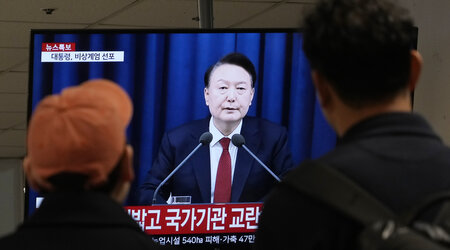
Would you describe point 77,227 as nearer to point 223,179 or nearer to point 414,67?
point 414,67

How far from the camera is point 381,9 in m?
1.48

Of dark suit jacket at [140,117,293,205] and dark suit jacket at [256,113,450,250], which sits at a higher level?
dark suit jacket at [256,113,450,250]

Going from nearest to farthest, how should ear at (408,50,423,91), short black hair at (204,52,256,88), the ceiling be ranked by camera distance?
1. ear at (408,50,423,91)
2. short black hair at (204,52,256,88)
3. the ceiling

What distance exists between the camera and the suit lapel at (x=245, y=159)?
351cm

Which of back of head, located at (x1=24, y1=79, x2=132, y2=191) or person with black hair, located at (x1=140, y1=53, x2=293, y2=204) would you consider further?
person with black hair, located at (x1=140, y1=53, x2=293, y2=204)

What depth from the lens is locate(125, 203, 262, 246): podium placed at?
3.49 m

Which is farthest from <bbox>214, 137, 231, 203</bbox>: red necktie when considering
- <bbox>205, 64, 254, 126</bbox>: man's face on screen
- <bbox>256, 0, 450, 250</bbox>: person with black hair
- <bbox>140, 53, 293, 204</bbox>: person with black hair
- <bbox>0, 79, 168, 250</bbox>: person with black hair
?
<bbox>256, 0, 450, 250</bbox>: person with black hair

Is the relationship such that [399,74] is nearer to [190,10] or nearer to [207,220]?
[207,220]

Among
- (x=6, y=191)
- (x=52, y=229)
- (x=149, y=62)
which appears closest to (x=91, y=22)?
(x=149, y=62)

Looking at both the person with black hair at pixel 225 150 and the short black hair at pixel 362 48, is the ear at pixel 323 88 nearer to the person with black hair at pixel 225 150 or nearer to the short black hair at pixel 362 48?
the short black hair at pixel 362 48

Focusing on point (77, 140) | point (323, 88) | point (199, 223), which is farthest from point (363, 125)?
point (199, 223)

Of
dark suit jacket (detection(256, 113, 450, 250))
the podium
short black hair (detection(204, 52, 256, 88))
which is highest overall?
short black hair (detection(204, 52, 256, 88))

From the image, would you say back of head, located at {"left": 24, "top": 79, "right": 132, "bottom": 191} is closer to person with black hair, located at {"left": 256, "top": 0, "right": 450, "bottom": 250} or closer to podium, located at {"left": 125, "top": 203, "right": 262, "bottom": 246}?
person with black hair, located at {"left": 256, "top": 0, "right": 450, "bottom": 250}

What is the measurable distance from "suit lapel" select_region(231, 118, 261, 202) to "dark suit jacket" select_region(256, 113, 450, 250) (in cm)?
203
